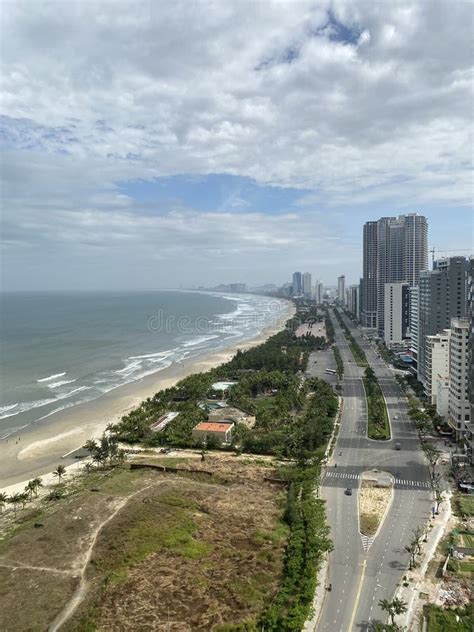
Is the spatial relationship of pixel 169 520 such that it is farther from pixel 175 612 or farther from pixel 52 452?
pixel 52 452

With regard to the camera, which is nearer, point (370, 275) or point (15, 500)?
point (15, 500)

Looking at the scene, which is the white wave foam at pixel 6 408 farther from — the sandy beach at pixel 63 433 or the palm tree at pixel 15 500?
the palm tree at pixel 15 500

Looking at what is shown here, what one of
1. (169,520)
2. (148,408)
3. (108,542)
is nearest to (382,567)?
(169,520)

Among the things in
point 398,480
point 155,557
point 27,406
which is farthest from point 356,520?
point 27,406

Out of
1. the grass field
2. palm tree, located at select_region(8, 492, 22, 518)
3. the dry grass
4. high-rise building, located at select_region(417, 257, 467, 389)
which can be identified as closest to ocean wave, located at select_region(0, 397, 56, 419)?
palm tree, located at select_region(8, 492, 22, 518)

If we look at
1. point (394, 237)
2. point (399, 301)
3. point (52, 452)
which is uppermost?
point (394, 237)

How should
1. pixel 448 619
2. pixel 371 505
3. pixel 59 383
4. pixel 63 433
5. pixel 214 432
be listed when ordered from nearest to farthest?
pixel 448 619 < pixel 371 505 < pixel 214 432 < pixel 63 433 < pixel 59 383

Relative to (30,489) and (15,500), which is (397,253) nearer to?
(30,489)
